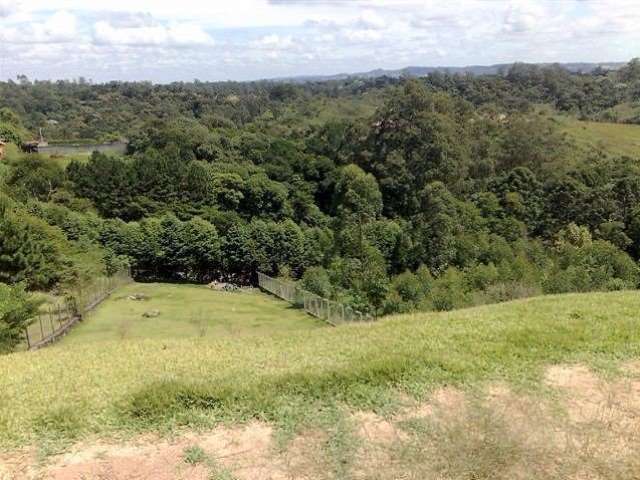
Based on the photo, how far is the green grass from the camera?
101ft

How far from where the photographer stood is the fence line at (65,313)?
2736 cm

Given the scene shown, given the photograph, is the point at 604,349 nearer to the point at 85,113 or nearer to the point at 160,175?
the point at 160,175

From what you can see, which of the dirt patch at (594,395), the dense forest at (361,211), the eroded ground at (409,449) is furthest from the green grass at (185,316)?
the eroded ground at (409,449)

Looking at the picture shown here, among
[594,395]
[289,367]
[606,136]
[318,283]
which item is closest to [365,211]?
[318,283]

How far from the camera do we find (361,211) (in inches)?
2064

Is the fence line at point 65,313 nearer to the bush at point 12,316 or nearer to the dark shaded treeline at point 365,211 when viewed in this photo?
the bush at point 12,316

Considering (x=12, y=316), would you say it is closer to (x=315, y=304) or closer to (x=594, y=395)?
(x=315, y=304)

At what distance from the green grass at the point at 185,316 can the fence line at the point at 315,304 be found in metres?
0.63

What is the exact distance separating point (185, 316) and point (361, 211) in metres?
21.6

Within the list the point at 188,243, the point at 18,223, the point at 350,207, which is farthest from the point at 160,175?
the point at 18,223

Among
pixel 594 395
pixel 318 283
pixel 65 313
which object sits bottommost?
pixel 318 283

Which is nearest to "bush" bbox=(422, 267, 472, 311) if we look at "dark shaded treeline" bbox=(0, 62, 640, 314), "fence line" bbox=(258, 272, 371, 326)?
"dark shaded treeline" bbox=(0, 62, 640, 314)

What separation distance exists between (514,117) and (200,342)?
193 ft

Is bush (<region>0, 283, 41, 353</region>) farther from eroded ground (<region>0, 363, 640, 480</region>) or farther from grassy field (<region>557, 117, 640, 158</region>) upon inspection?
grassy field (<region>557, 117, 640, 158</region>)
